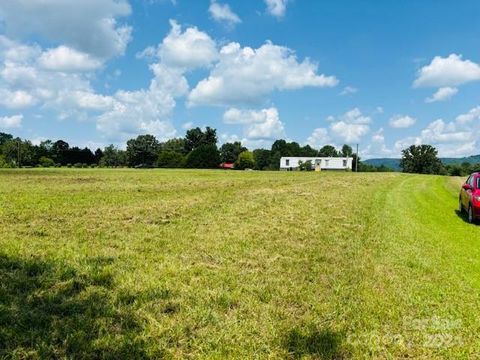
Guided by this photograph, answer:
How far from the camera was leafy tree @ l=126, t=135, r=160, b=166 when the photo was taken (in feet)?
444

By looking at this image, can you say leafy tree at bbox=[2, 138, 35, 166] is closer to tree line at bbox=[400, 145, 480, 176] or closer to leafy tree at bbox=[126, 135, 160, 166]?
leafy tree at bbox=[126, 135, 160, 166]

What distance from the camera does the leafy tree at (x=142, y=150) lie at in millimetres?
135375

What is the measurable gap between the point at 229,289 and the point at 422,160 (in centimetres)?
14408

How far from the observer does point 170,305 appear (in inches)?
220

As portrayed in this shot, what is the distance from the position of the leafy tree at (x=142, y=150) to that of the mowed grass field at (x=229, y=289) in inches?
4976

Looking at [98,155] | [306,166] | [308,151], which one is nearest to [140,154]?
[98,155]

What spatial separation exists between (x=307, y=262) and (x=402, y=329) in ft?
9.76

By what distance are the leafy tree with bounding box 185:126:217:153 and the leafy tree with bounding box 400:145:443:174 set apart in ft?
208

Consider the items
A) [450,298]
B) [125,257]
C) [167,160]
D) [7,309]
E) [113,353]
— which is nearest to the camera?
[113,353]

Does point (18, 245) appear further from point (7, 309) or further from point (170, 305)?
point (170, 305)

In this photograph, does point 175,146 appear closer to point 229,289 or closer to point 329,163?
point 329,163

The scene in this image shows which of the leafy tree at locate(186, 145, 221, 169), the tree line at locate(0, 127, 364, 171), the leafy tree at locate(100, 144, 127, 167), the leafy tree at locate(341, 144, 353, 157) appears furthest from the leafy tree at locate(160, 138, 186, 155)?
the leafy tree at locate(341, 144, 353, 157)

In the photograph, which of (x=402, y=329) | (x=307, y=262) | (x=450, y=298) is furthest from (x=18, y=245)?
(x=450, y=298)

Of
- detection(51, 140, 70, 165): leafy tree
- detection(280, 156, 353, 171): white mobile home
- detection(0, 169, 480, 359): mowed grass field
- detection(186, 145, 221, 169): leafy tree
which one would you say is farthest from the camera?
detection(51, 140, 70, 165): leafy tree
